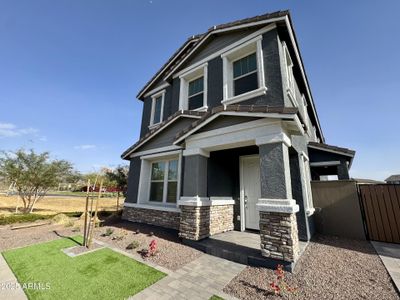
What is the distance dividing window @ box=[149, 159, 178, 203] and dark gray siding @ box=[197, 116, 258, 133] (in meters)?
3.06

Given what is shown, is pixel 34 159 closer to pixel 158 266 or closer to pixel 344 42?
pixel 158 266

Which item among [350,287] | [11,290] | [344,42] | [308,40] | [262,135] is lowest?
[11,290]

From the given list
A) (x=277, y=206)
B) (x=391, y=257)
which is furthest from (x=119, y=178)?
(x=391, y=257)

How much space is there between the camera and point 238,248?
497 cm

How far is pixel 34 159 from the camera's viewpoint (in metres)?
13.1

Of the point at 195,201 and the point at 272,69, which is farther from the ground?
the point at 272,69

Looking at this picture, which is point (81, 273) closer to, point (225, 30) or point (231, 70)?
point (231, 70)

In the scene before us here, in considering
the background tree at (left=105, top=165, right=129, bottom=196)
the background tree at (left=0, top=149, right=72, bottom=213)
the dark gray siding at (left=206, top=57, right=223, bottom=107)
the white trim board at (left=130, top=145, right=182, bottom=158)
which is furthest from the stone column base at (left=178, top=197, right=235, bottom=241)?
the background tree at (left=0, top=149, right=72, bottom=213)

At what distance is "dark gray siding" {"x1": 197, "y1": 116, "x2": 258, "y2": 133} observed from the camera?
5.47m

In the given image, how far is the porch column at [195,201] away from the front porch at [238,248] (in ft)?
0.96

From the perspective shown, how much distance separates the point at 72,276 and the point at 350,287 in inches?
221

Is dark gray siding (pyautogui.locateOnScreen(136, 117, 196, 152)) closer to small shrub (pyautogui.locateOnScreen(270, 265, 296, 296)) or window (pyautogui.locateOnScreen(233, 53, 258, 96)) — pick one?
window (pyautogui.locateOnScreen(233, 53, 258, 96))

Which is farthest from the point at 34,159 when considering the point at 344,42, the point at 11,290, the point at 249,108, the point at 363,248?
the point at 344,42

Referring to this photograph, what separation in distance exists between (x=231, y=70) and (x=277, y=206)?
5.95m
